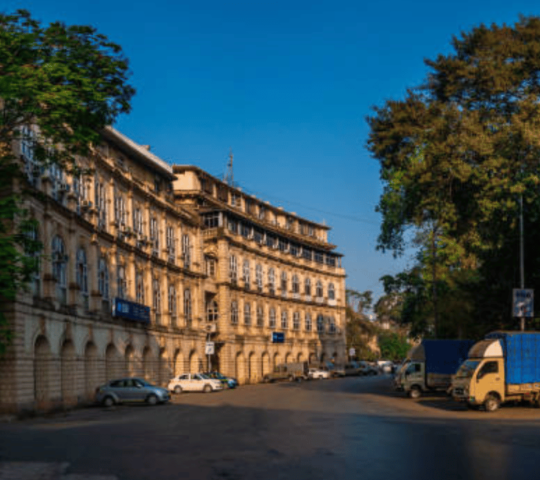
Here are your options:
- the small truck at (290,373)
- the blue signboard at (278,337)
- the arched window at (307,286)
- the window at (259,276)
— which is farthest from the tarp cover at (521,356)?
the arched window at (307,286)

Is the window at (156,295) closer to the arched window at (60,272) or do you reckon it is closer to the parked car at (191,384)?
the parked car at (191,384)

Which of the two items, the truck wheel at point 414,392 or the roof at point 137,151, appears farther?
the roof at point 137,151

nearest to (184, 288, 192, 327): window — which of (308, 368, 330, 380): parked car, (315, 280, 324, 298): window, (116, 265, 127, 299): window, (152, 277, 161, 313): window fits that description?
(152, 277, 161, 313): window

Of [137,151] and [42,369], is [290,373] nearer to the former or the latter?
[137,151]

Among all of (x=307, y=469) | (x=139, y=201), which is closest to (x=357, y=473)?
(x=307, y=469)

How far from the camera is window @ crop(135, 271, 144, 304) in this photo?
171 ft

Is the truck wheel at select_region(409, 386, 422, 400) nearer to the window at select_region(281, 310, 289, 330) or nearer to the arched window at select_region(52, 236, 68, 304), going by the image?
the arched window at select_region(52, 236, 68, 304)

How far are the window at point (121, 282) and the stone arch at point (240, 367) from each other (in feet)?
92.2

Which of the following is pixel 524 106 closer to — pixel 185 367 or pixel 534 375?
pixel 534 375

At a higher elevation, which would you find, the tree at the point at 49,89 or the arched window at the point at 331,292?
the tree at the point at 49,89

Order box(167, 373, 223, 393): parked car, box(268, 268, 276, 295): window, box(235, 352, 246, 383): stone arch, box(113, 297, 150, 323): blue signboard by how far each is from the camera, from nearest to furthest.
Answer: box(113, 297, 150, 323): blue signboard, box(167, 373, 223, 393): parked car, box(235, 352, 246, 383): stone arch, box(268, 268, 276, 295): window

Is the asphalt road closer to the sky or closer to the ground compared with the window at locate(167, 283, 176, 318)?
closer to the ground

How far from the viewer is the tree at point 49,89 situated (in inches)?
811

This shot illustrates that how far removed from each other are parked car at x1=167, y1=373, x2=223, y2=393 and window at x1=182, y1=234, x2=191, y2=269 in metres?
12.1
